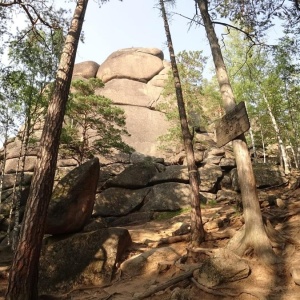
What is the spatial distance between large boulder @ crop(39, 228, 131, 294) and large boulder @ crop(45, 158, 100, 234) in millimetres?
518

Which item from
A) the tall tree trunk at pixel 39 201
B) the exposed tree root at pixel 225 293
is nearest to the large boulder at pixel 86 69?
the tall tree trunk at pixel 39 201

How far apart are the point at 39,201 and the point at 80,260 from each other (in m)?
2.55

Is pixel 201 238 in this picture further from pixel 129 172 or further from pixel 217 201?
pixel 129 172

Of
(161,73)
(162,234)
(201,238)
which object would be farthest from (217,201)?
(161,73)

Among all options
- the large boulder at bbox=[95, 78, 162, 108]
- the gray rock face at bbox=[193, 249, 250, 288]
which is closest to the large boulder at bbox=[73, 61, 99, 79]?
the large boulder at bbox=[95, 78, 162, 108]

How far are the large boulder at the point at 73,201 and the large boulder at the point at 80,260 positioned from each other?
0.52m

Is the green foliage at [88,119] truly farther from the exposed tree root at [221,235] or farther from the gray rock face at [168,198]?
the exposed tree root at [221,235]

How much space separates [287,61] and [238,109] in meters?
16.9

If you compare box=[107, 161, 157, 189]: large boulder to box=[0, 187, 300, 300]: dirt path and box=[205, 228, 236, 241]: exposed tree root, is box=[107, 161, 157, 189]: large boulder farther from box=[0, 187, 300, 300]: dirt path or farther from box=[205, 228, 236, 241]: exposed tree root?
box=[205, 228, 236, 241]: exposed tree root

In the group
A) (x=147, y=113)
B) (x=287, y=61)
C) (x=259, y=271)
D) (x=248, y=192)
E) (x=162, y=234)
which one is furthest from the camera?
(x=147, y=113)

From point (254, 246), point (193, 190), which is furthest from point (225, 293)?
point (193, 190)

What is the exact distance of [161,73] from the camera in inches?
1470

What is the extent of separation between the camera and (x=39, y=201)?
5141mm

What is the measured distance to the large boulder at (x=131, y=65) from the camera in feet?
117
